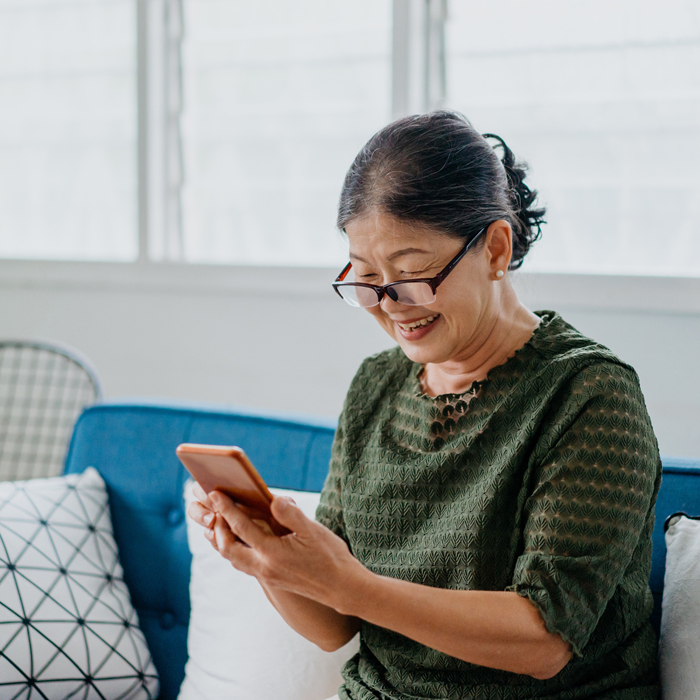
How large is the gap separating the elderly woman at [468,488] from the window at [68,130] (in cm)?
185

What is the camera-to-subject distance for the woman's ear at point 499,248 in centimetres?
101

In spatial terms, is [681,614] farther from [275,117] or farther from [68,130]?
[68,130]

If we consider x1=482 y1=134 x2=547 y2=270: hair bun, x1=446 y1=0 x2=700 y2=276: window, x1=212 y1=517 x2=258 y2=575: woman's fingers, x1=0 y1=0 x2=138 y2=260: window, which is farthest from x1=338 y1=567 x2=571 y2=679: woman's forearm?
x1=0 y1=0 x2=138 y2=260: window

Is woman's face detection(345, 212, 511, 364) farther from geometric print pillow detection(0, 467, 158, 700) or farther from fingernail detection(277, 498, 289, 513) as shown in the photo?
geometric print pillow detection(0, 467, 158, 700)

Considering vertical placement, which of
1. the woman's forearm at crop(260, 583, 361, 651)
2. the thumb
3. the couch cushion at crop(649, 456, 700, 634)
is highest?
the thumb

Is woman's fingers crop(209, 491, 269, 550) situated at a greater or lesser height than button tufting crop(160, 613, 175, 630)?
greater

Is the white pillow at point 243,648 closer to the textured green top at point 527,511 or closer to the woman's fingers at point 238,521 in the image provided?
the textured green top at point 527,511

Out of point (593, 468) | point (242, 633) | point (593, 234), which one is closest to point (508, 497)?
point (593, 468)

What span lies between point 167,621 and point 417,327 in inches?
34.4

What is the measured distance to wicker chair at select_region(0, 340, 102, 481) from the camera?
2.47 metres

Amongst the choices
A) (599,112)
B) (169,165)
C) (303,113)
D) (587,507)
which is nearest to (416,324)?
(587,507)

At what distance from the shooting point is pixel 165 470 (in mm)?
1581

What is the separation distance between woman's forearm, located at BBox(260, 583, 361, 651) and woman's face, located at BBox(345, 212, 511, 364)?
1.27 feet

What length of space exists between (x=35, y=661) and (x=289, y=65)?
1868 millimetres
